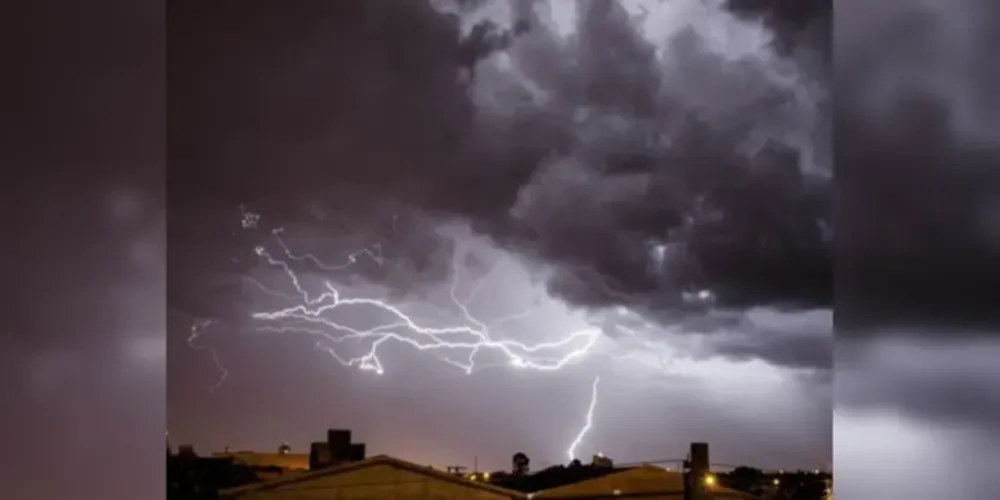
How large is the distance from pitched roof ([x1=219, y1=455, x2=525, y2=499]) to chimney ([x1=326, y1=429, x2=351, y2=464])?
0.02m

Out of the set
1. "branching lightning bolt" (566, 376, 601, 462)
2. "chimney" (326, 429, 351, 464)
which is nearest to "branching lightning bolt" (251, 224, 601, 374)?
"branching lightning bolt" (566, 376, 601, 462)

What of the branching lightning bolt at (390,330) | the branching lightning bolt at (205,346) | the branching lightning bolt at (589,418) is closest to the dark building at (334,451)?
the branching lightning bolt at (390,330)

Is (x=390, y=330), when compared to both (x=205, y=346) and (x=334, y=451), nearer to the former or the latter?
(x=334, y=451)

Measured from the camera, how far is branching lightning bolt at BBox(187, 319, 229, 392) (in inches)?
98.1

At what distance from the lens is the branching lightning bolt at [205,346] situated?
2.49 meters

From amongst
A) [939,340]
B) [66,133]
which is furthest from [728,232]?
[66,133]

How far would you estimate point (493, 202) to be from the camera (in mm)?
2410

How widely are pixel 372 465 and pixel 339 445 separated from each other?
4.1 inches

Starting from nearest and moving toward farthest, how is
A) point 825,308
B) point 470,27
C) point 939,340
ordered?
1. point 939,340
2. point 825,308
3. point 470,27

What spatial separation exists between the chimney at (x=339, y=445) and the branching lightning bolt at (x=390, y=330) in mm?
185

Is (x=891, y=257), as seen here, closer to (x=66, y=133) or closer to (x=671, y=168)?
(x=671, y=168)

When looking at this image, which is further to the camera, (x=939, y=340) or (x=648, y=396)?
(x=648, y=396)

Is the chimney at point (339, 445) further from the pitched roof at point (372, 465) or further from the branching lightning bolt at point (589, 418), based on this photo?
the branching lightning bolt at point (589, 418)

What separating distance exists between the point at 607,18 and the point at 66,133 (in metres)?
1.41
